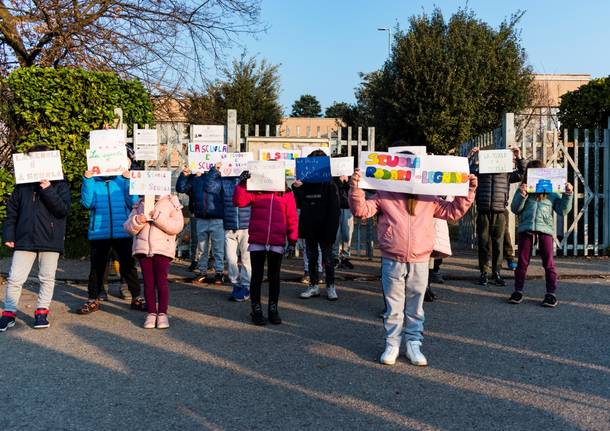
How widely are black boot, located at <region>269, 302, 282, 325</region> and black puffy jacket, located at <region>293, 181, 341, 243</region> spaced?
1482 millimetres

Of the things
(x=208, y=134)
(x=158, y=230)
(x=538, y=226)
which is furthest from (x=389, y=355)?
(x=208, y=134)

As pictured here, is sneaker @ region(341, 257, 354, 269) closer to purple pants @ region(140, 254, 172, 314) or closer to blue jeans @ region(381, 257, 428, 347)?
purple pants @ region(140, 254, 172, 314)

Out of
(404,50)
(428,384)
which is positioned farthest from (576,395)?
(404,50)

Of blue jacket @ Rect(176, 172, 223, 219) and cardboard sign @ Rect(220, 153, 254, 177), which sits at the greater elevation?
cardboard sign @ Rect(220, 153, 254, 177)

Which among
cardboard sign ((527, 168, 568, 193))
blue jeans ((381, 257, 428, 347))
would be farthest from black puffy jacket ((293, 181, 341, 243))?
cardboard sign ((527, 168, 568, 193))

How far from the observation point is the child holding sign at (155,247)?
261 inches

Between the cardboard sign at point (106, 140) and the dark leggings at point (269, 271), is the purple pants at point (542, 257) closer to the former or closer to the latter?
the dark leggings at point (269, 271)

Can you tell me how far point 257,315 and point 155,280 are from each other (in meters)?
1.26

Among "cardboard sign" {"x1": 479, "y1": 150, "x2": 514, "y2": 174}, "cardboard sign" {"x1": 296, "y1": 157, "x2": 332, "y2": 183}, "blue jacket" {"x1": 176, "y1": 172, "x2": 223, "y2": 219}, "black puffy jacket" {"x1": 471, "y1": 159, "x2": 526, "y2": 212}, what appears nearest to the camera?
"cardboard sign" {"x1": 296, "y1": 157, "x2": 332, "y2": 183}

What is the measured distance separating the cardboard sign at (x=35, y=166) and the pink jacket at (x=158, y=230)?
1031 millimetres

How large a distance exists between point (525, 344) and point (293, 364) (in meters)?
2.41

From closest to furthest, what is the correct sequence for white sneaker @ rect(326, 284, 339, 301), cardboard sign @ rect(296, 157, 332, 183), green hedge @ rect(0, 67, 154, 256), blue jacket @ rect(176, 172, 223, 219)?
cardboard sign @ rect(296, 157, 332, 183)
white sneaker @ rect(326, 284, 339, 301)
blue jacket @ rect(176, 172, 223, 219)
green hedge @ rect(0, 67, 154, 256)

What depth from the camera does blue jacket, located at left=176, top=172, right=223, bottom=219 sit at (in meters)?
8.93

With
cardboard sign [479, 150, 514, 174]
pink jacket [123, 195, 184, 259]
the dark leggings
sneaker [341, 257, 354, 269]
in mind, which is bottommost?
sneaker [341, 257, 354, 269]
